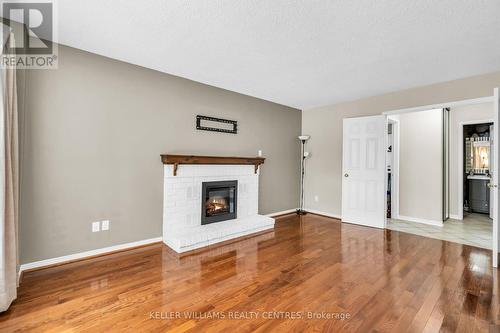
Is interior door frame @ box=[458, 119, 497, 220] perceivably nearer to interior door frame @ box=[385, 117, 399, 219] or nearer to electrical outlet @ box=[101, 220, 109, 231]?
interior door frame @ box=[385, 117, 399, 219]

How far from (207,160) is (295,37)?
7.10 ft

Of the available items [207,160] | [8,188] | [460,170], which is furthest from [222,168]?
[460,170]

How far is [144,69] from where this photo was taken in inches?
129

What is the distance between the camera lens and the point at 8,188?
1.95 meters

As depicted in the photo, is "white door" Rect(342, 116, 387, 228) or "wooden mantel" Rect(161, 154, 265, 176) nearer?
"wooden mantel" Rect(161, 154, 265, 176)

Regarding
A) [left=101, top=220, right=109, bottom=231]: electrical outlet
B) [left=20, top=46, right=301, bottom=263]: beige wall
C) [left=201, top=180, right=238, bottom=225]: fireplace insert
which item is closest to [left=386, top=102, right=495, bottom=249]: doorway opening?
[left=201, top=180, right=238, bottom=225]: fireplace insert

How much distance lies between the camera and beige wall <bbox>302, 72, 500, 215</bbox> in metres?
3.92

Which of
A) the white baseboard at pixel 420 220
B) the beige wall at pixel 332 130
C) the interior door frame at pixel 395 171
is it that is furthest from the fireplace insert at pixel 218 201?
the white baseboard at pixel 420 220

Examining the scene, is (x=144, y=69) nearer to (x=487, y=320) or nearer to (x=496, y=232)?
(x=487, y=320)

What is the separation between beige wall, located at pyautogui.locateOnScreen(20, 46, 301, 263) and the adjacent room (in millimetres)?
19

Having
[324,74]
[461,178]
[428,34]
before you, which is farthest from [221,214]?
[461,178]

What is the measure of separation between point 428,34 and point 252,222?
3383mm

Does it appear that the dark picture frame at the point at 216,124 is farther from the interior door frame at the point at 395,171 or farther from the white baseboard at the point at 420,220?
the white baseboard at the point at 420,220

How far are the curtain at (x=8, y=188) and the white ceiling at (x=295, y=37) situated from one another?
90 centimetres
